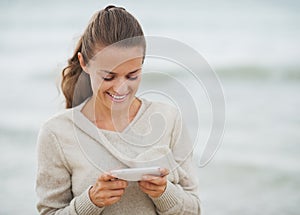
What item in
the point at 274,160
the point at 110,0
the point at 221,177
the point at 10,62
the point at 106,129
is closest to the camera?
the point at 106,129

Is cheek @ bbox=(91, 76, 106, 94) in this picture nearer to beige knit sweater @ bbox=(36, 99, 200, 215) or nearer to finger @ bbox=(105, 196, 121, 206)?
beige knit sweater @ bbox=(36, 99, 200, 215)

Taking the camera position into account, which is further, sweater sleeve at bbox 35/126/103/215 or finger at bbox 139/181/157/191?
sweater sleeve at bbox 35/126/103/215

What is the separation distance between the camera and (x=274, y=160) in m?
5.19

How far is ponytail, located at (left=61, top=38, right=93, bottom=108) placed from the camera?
2288 mm

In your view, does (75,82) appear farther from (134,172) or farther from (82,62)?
(134,172)

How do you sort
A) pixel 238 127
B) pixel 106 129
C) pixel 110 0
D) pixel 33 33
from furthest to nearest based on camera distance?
1. pixel 110 0
2. pixel 33 33
3. pixel 238 127
4. pixel 106 129

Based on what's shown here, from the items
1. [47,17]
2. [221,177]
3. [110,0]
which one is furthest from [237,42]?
[221,177]

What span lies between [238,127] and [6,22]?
7268 mm

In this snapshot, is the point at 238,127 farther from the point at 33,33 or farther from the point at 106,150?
the point at 33,33

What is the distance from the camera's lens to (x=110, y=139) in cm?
219

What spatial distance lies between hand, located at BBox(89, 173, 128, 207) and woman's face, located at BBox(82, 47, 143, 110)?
0.94ft

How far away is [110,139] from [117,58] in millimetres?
306

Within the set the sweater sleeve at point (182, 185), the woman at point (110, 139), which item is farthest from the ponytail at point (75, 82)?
the sweater sleeve at point (182, 185)

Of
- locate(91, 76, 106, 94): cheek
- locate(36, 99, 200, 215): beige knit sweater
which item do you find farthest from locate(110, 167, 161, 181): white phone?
locate(91, 76, 106, 94): cheek
